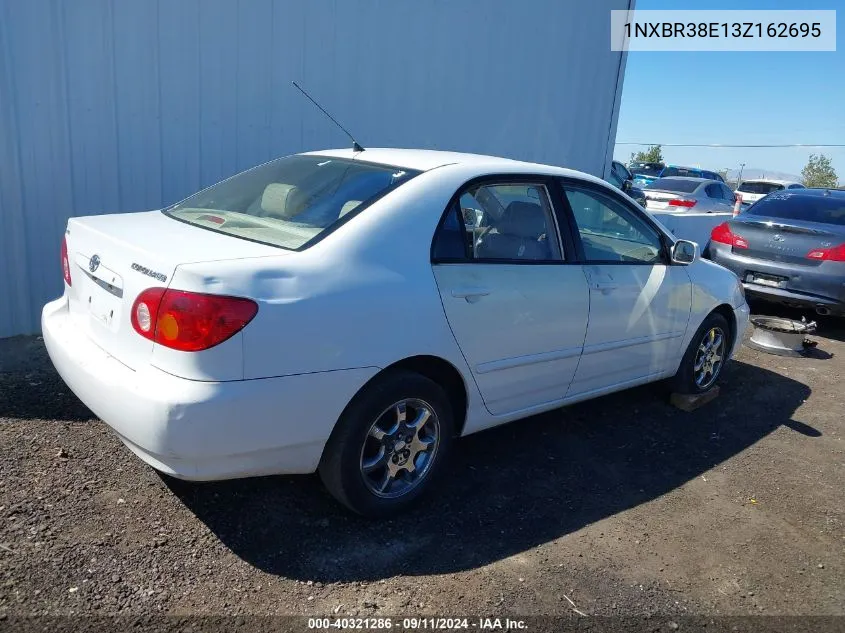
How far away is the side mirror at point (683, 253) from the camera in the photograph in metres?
4.58

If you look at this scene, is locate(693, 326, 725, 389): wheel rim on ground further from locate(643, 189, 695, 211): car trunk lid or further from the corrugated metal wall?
locate(643, 189, 695, 211): car trunk lid

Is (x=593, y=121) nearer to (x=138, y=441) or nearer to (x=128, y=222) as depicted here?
(x=128, y=222)

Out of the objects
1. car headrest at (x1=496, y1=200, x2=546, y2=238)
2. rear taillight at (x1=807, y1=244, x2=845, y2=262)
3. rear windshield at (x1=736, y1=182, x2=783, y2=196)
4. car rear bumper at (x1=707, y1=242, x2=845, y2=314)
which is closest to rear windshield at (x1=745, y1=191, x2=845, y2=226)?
rear taillight at (x1=807, y1=244, x2=845, y2=262)

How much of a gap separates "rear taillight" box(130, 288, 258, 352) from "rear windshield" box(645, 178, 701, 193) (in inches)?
492

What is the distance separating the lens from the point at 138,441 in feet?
8.91

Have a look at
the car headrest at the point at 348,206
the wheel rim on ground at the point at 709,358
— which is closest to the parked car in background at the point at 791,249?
the wheel rim on ground at the point at 709,358

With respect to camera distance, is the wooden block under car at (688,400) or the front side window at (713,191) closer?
the wooden block under car at (688,400)

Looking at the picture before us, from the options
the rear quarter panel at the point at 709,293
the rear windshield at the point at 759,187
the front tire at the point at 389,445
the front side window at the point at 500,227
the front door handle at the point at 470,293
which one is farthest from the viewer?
Result: the rear windshield at the point at 759,187

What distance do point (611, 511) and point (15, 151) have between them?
4.59 metres

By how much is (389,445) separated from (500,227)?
129 cm

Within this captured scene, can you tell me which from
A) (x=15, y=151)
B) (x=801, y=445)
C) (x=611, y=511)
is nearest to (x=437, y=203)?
(x=611, y=511)

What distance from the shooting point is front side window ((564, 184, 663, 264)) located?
411 cm

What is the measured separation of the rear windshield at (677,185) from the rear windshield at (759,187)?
876 centimetres

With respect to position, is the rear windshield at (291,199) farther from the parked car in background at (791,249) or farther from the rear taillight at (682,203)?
the rear taillight at (682,203)
